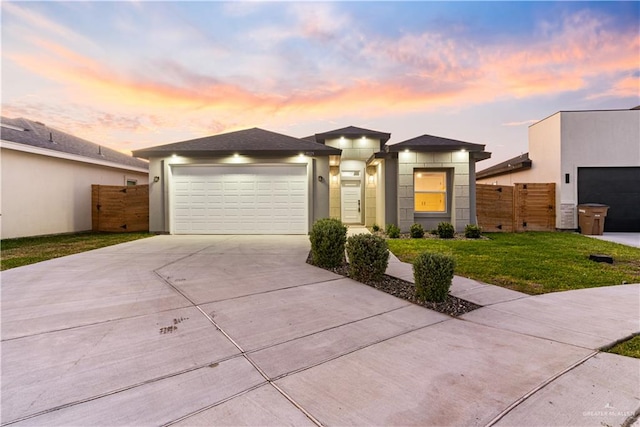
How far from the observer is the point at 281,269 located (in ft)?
18.3

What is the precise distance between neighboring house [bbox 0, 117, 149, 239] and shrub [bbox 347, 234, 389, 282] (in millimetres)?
12445

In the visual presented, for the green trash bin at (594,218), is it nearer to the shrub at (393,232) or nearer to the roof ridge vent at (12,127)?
the shrub at (393,232)

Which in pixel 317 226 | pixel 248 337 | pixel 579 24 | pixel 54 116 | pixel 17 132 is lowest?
pixel 248 337

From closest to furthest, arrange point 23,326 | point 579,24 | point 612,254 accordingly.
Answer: point 23,326
point 612,254
point 579,24

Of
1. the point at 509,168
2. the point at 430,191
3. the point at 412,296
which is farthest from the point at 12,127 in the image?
the point at 509,168

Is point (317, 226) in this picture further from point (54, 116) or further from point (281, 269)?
point (54, 116)

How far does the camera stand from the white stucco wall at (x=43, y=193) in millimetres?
9914

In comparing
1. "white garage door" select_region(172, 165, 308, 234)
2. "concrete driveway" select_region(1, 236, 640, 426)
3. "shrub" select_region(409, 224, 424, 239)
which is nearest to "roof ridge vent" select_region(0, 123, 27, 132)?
"white garage door" select_region(172, 165, 308, 234)

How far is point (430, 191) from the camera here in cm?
1167

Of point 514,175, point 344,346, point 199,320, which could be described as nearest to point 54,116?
point 199,320

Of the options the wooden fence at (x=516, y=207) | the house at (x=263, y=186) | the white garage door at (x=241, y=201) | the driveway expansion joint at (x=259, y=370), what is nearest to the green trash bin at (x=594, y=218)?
Result: the wooden fence at (x=516, y=207)

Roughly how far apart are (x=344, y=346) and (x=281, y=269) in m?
3.10

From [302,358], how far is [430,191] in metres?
10.6

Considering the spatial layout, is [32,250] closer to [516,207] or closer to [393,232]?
[393,232]
